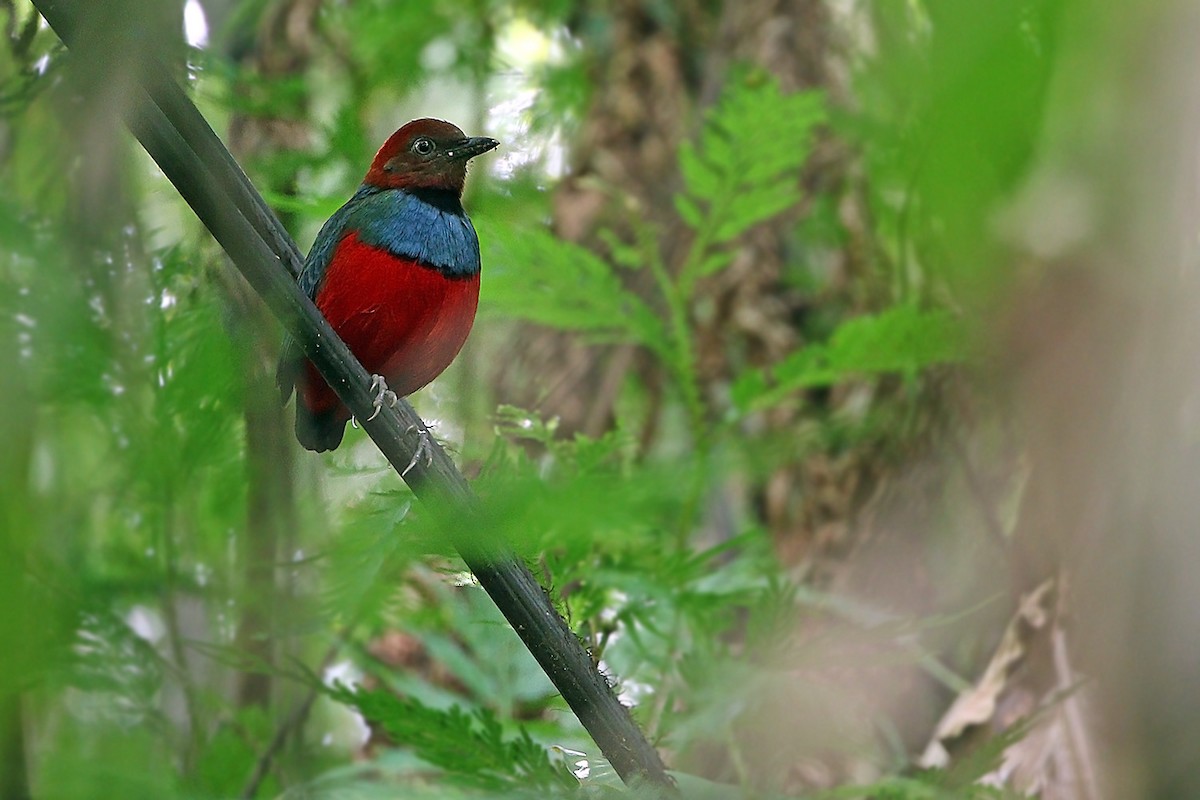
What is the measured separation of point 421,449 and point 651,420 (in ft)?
9.19

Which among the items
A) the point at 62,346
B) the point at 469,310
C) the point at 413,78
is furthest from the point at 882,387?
the point at 62,346

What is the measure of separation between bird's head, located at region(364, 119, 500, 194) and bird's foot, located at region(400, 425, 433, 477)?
27.4 inches

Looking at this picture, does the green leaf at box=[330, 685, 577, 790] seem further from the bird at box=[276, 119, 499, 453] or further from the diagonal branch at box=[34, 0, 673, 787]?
the bird at box=[276, 119, 499, 453]

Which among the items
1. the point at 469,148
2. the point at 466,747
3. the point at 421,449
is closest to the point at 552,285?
the point at 469,148

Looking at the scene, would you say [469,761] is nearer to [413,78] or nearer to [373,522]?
[373,522]

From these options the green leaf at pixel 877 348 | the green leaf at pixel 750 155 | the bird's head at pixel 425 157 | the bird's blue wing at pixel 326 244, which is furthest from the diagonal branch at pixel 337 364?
the green leaf at pixel 750 155

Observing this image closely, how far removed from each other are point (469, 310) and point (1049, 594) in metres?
1.28

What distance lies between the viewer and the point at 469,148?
1.73m

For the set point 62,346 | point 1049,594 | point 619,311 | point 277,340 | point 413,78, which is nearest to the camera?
point 62,346

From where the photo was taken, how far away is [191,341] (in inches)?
44.6

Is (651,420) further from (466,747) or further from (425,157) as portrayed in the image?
(466,747)

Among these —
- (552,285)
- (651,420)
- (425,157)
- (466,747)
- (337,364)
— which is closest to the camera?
(337,364)

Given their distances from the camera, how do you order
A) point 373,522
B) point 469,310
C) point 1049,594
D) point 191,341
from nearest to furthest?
point 373,522
point 191,341
point 469,310
point 1049,594

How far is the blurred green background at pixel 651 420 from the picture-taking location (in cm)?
82
